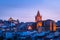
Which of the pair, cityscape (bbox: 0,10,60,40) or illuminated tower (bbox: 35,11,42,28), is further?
illuminated tower (bbox: 35,11,42,28)

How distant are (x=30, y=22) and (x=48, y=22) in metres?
4.06

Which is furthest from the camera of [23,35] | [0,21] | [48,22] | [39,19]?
[0,21]

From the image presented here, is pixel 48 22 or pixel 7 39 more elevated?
pixel 48 22

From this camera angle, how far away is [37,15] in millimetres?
28141

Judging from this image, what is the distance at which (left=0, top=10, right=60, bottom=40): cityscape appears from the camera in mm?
18312

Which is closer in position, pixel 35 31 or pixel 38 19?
pixel 35 31

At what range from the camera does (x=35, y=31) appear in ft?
72.0

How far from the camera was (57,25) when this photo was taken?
2486 centimetres

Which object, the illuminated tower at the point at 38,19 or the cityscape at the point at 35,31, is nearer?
the cityscape at the point at 35,31

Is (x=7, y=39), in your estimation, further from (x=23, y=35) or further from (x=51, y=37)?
(x=51, y=37)

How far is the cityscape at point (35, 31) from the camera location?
18.3m

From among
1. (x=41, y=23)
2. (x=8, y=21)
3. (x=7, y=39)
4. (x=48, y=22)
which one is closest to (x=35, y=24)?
(x=41, y=23)

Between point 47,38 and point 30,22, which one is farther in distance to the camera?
point 30,22

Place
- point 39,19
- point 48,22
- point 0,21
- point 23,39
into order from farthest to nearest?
1. point 0,21
2. point 39,19
3. point 48,22
4. point 23,39
